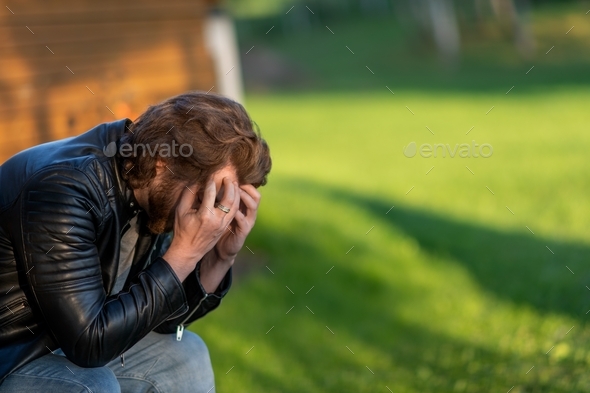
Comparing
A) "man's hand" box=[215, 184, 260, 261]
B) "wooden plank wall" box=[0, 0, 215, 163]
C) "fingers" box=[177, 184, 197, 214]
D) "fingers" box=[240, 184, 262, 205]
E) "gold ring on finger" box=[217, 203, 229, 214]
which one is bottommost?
"wooden plank wall" box=[0, 0, 215, 163]

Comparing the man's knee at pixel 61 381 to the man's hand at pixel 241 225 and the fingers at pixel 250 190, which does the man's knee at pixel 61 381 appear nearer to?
the man's hand at pixel 241 225

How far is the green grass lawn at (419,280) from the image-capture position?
5.14 meters

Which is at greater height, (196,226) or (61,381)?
(196,226)

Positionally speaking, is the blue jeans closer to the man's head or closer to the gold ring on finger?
the man's head

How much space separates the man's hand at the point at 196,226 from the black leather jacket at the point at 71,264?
61mm

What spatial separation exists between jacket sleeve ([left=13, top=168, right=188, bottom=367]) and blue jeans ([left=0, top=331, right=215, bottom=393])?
0.37ft

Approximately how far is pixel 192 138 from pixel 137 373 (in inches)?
38.0

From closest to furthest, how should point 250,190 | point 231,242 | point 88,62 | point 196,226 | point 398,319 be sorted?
point 196,226, point 250,190, point 231,242, point 398,319, point 88,62

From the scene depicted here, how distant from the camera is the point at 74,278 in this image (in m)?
2.48

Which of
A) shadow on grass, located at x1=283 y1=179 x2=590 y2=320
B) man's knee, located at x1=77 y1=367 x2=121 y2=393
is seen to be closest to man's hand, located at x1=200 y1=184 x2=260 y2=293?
man's knee, located at x1=77 y1=367 x2=121 y2=393

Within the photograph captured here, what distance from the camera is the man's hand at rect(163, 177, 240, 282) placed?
2645mm

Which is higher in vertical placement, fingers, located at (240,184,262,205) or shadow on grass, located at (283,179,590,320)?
fingers, located at (240,184,262,205)

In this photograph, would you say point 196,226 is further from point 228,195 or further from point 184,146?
point 184,146

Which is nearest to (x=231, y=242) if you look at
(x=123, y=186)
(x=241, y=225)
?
(x=241, y=225)
